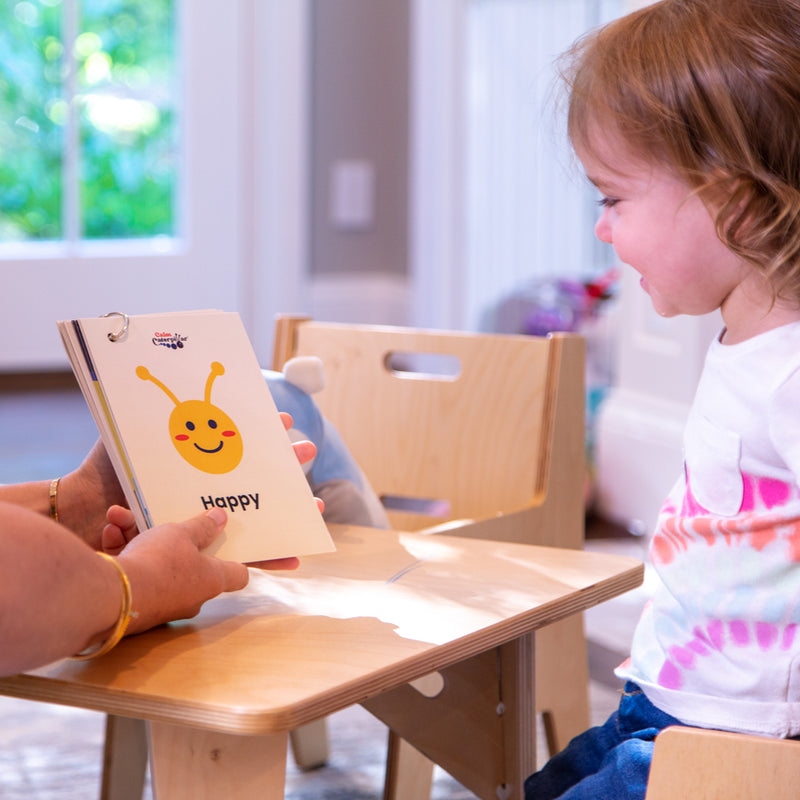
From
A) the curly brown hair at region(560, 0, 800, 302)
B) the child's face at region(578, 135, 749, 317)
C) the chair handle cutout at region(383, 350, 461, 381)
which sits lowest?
the chair handle cutout at region(383, 350, 461, 381)

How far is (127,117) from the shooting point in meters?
3.21

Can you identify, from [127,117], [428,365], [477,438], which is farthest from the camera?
[127,117]

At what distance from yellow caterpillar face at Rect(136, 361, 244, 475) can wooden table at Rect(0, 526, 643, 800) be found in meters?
0.08

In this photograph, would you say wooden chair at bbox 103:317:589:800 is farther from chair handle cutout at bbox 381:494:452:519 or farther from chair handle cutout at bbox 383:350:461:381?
chair handle cutout at bbox 383:350:461:381

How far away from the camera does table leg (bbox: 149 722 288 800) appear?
0.58 metres

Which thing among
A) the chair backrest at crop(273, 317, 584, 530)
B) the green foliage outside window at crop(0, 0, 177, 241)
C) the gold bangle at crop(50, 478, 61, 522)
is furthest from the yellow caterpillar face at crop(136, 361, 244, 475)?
the green foliage outside window at crop(0, 0, 177, 241)

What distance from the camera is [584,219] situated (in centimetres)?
338

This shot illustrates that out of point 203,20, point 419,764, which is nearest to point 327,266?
point 203,20

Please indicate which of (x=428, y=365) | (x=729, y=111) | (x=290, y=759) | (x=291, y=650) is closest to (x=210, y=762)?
(x=291, y=650)

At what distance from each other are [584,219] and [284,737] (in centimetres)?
294

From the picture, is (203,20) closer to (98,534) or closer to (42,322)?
(42,322)

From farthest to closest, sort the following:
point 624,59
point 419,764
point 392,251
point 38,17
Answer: point 392,251, point 38,17, point 419,764, point 624,59

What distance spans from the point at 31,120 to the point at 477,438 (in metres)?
2.31

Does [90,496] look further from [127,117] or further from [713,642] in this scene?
[127,117]
